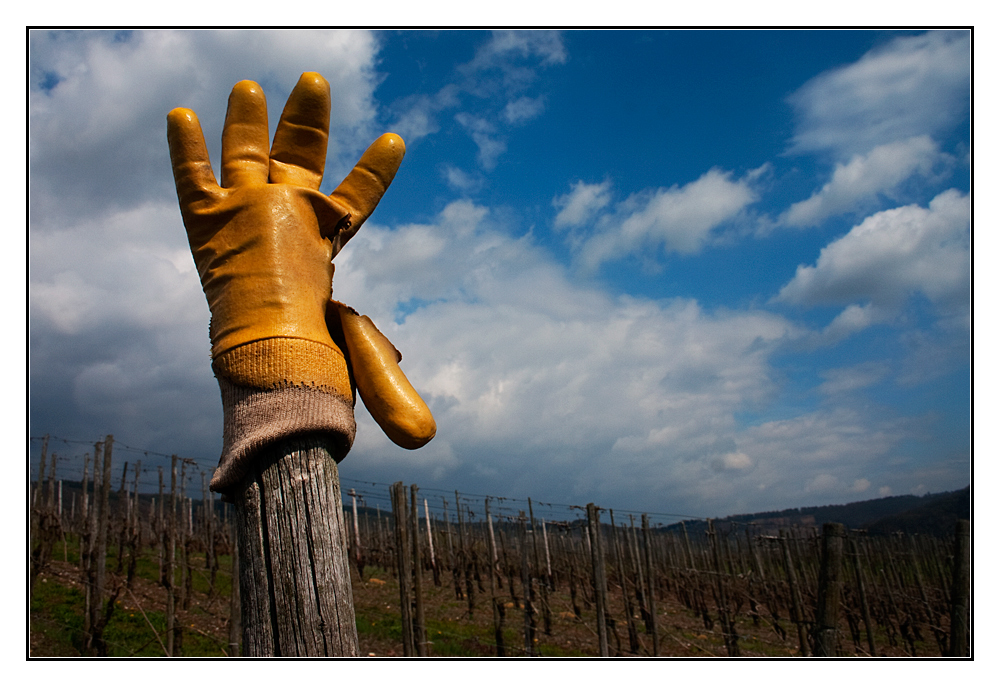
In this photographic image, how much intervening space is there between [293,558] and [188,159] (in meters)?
1.41

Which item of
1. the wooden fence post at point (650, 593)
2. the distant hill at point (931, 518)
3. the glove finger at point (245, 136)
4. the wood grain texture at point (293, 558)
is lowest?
the distant hill at point (931, 518)

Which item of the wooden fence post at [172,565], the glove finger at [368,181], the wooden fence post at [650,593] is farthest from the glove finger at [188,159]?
the wooden fence post at [650,593]

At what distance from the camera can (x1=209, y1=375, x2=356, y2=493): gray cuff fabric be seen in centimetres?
171

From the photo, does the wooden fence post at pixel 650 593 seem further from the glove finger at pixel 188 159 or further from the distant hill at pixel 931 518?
the distant hill at pixel 931 518

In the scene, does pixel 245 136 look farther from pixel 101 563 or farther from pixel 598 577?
pixel 101 563

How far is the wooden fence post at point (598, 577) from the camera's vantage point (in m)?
9.50

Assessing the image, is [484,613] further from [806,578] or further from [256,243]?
[256,243]

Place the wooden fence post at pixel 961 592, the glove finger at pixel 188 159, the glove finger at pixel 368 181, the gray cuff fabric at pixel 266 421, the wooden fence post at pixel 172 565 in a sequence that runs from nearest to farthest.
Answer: the gray cuff fabric at pixel 266 421, the glove finger at pixel 188 159, the glove finger at pixel 368 181, the wooden fence post at pixel 961 592, the wooden fence post at pixel 172 565

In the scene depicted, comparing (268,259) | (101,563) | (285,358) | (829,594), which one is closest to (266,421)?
(285,358)

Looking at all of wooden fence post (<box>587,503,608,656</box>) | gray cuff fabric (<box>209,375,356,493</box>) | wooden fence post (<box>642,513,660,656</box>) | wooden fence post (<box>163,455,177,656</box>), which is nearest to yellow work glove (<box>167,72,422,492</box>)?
gray cuff fabric (<box>209,375,356,493</box>)

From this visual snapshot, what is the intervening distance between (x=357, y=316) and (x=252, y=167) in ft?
2.23

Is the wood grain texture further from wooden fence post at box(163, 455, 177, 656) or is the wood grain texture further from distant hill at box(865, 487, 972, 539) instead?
distant hill at box(865, 487, 972, 539)

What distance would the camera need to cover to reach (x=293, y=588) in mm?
1610

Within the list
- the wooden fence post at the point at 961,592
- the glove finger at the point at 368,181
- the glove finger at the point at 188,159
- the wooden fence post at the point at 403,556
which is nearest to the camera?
the glove finger at the point at 188,159
